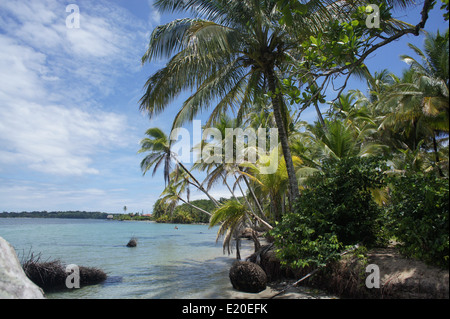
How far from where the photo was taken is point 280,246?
679cm

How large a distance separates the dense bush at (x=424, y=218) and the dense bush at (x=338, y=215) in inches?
39.1

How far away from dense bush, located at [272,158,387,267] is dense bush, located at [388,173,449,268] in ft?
3.26

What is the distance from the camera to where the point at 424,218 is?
479 centimetres

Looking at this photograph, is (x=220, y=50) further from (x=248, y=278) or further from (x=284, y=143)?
(x=248, y=278)

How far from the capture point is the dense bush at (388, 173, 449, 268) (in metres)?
4.46

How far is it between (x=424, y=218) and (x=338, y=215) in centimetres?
205

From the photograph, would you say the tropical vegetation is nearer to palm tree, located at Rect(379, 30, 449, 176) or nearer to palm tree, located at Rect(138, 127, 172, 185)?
palm tree, located at Rect(379, 30, 449, 176)

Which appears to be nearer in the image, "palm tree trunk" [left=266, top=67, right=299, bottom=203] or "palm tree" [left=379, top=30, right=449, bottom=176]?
"palm tree trunk" [left=266, top=67, right=299, bottom=203]

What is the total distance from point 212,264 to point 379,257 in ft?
28.2

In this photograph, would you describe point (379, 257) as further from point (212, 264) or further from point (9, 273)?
point (212, 264)
